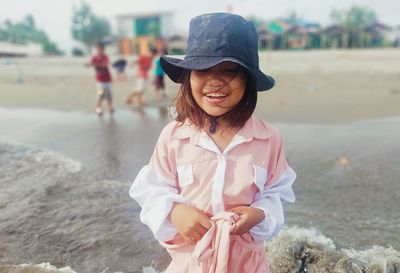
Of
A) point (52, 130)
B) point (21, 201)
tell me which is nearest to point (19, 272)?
point (21, 201)

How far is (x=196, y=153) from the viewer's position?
1.62 metres

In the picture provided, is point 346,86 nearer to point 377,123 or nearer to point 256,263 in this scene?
point 377,123

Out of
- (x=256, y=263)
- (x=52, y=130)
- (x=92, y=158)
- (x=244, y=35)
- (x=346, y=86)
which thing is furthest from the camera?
(x=346, y=86)

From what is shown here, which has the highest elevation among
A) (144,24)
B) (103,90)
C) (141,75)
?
(144,24)

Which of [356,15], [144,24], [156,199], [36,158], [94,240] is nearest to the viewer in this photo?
[156,199]

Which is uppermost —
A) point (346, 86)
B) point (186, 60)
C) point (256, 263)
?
point (186, 60)

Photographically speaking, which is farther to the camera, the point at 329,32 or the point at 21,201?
the point at 329,32

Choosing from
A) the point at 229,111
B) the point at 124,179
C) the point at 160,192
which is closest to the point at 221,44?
the point at 229,111

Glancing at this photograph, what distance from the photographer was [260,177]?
5.24 ft

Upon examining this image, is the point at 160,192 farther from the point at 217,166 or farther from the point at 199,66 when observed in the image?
the point at 199,66

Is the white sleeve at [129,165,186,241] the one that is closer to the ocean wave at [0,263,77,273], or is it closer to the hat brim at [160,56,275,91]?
the hat brim at [160,56,275,91]

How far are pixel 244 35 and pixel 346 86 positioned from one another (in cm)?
1389

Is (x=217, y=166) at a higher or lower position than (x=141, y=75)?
higher

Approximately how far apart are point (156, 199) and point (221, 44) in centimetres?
60
